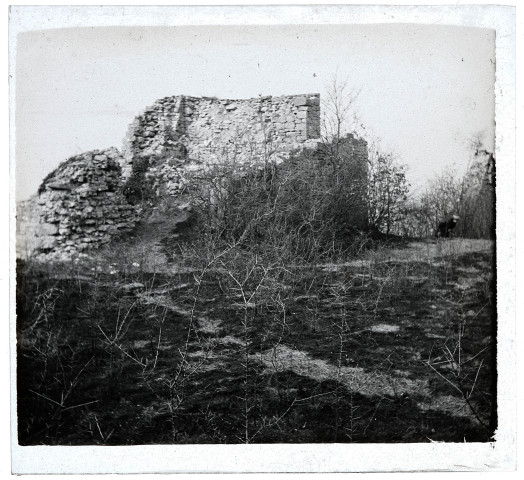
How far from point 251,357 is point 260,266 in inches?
26.0

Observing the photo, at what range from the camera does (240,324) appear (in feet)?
13.6

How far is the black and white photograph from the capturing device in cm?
399

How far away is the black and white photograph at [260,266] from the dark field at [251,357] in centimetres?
1

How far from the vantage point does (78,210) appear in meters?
4.30

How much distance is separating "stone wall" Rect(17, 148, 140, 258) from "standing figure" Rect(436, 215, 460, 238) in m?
2.32

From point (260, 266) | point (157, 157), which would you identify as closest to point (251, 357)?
point (260, 266)

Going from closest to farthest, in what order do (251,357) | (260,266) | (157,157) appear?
(251,357)
(260,266)
(157,157)

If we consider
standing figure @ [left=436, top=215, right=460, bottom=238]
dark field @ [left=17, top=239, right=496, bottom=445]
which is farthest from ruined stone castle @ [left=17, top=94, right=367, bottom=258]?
standing figure @ [left=436, top=215, right=460, bottom=238]

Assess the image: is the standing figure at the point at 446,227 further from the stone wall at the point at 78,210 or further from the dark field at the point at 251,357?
the stone wall at the point at 78,210

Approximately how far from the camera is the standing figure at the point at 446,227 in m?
4.25

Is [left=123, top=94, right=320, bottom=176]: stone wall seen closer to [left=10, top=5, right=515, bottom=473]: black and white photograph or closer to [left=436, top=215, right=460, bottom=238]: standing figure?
[left=10, top=5, right=515, bottom=473]: black and white photograph

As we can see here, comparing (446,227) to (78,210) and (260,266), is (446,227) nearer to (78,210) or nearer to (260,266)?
(260,266)

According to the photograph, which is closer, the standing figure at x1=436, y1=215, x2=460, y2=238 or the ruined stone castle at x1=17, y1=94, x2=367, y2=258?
the ruined stone castle at x1=17, y1=94, x2=367, y2=258

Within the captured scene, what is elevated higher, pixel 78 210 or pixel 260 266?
pixel 78 210
